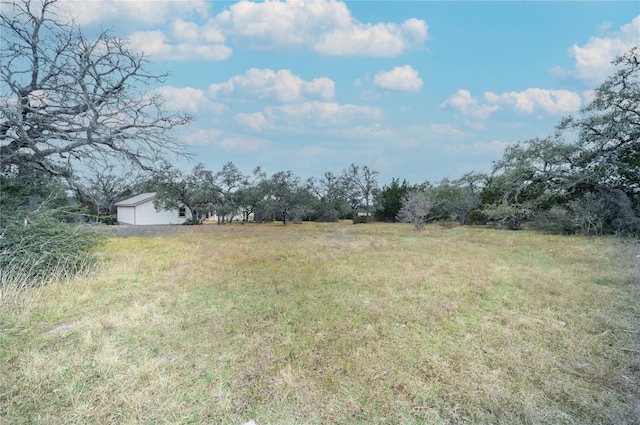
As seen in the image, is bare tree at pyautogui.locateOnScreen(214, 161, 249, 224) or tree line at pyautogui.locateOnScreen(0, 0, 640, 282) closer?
tree line at pyautogui.locateOnScreen(0, 0, 640, 282)

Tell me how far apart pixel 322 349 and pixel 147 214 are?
30013 mm

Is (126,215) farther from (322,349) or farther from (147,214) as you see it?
(322,349)

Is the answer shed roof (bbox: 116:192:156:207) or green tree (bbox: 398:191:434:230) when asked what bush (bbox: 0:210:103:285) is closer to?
green tree (bbox: 398:191:434:230)

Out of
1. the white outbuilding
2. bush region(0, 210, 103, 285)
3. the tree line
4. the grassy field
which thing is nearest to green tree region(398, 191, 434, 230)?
the tree line

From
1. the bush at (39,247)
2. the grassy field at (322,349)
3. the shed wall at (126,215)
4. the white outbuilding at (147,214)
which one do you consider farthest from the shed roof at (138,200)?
the grassy field at (322,349)

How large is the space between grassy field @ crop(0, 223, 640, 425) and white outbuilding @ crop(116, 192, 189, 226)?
2469 cm

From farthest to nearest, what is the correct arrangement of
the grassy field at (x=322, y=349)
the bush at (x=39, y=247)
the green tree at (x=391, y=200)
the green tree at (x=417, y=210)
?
1. the green tree at (x=391, y=200)
2. the green tree at (x=417, y=210)
3. the bush at (x=39, y=247)
4. the grassy field at (x=322, y=349)

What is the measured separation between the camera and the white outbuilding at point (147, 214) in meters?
28.2

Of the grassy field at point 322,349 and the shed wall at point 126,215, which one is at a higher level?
the shed wall at point 126,215

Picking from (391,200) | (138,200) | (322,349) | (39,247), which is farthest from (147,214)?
(322,349)

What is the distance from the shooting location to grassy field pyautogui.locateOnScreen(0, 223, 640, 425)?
84.0 inches

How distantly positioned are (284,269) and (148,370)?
392 cm

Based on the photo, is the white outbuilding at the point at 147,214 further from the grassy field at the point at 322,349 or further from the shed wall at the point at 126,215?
the grassy field at the point at 322,349

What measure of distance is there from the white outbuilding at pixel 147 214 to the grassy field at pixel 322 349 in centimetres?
2469
